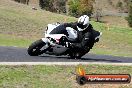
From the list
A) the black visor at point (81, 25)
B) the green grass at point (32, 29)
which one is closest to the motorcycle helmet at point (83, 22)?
the black visor at point (81, 25)

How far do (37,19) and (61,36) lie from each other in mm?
42730

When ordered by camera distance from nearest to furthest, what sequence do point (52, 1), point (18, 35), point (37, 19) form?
point (18, 35) < point (37, 19) < point (52, 1)

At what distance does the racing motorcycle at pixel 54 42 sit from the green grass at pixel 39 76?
11.9 ft

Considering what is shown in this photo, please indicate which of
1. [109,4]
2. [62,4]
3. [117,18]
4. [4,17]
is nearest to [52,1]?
[62,4]

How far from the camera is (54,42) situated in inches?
685

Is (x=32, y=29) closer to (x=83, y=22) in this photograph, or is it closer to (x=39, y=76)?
(x=83, y=22)

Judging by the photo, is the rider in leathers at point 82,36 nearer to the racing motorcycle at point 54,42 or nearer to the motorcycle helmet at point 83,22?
the motorcycle helmet at point 83,22

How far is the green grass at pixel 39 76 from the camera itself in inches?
444

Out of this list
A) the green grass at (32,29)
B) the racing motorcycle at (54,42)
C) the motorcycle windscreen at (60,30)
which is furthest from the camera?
the green grass at (32,29)

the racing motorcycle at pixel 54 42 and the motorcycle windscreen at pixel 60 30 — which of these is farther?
the motorcycle windscreen at pixel 60 30

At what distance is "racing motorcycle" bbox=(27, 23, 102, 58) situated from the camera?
17328mm

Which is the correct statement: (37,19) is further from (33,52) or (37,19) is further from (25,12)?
(33,52)

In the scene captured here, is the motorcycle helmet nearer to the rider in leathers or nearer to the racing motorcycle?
the rider in leathers

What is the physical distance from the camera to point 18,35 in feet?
159
